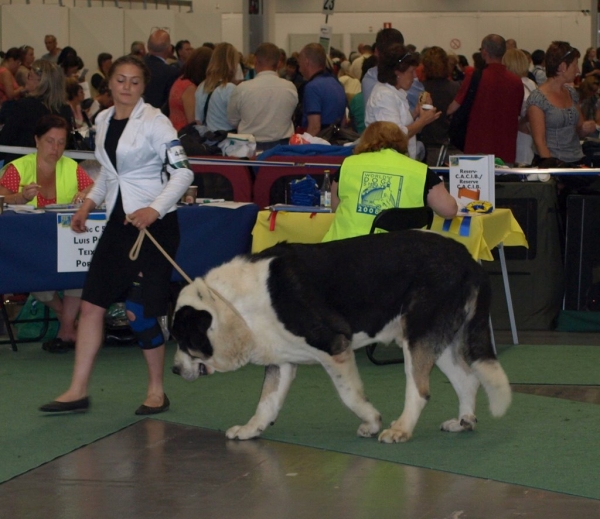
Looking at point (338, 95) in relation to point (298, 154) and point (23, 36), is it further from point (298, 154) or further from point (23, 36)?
point (23, 36)

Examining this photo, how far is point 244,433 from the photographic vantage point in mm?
4949

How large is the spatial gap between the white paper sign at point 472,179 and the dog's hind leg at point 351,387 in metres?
2.26

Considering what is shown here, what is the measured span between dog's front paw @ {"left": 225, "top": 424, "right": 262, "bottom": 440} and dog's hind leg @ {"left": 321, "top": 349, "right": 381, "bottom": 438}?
44 centimetres

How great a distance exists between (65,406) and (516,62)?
22.2 feet

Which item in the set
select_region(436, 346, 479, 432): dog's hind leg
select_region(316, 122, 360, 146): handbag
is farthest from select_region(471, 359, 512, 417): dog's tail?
select_region(316, 122, 360, 146): handbag

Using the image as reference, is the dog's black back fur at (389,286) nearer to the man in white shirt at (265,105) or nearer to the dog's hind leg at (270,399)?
the dog's hind leg at (270,399)

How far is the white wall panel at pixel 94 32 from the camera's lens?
2078 centimetres

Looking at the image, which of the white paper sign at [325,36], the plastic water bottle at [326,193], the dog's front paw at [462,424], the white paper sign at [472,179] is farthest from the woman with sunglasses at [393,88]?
the white paper sign at [325,36]

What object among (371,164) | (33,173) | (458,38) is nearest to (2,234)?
(33,173)

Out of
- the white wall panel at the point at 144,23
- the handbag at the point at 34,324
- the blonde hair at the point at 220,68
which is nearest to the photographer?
the handbag at the point at 34,324

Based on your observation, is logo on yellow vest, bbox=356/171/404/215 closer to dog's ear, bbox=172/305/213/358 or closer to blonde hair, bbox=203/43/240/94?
dog's ear, bbox=172/305/213/358

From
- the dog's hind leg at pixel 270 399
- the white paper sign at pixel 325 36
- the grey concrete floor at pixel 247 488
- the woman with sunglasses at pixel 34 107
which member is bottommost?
the grey concrete floor at pixel 247 488

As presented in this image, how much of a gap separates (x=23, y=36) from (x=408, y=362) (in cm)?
1684

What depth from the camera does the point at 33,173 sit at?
7133 millimetres
